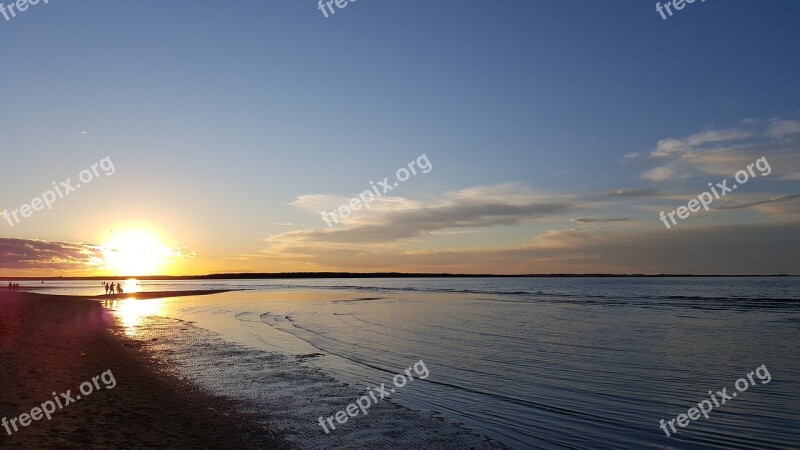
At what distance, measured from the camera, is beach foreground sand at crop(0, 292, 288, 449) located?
11.0 meters

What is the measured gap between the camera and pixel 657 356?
78.0ft

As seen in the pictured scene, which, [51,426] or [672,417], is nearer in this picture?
[51,426]

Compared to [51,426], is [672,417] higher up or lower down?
lower down

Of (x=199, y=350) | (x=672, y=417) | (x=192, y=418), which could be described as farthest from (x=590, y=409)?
(x=199, y=350)

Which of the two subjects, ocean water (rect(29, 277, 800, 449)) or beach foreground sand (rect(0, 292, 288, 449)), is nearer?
beach foreground sand (rect(0, 292, 288, 449))

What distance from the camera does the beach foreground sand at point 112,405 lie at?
431 inches

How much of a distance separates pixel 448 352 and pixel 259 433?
48.4 feet

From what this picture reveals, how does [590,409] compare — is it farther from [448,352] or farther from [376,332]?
[376,332]

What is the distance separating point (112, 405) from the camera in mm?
13750

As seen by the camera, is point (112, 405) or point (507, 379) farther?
point (507, 379)

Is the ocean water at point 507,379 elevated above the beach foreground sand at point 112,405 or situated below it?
below

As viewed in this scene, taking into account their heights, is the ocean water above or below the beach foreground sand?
below

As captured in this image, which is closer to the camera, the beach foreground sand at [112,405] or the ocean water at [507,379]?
the beach foreground sand at [112,405]

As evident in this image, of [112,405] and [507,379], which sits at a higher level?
[112,405]
